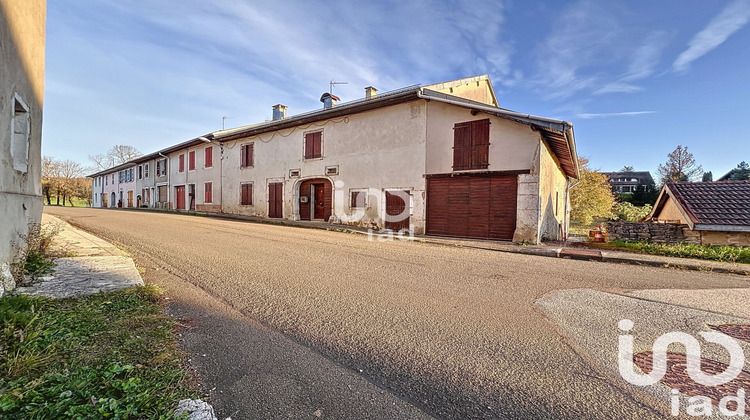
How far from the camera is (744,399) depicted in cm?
212

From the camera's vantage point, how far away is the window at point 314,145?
17188 mm

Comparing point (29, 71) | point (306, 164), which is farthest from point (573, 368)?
point (306, 164)

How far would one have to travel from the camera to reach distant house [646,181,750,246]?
931 cm

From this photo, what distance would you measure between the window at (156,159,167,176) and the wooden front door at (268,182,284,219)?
17.1 metres

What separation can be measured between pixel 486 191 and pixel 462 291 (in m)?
8.15

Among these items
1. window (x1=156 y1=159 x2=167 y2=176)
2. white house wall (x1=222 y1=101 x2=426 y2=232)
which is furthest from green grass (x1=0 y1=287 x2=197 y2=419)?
window (x1=156 y1=159 x2=167 y2=176)

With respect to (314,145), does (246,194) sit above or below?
below

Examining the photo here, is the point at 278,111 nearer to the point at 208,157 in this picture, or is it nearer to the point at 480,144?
the point at 208,157

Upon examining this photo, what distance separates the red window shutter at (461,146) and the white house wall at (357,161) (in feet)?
4.51

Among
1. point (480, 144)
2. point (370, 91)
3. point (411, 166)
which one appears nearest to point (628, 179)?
point (370, 91)

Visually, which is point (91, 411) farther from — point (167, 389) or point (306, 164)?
point (306, 164)

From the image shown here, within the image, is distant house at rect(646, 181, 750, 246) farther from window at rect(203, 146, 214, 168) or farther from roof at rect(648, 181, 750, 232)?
window at rect(203, 146, 214, 168)

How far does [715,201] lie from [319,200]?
16369mm

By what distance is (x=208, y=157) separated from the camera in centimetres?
2428
